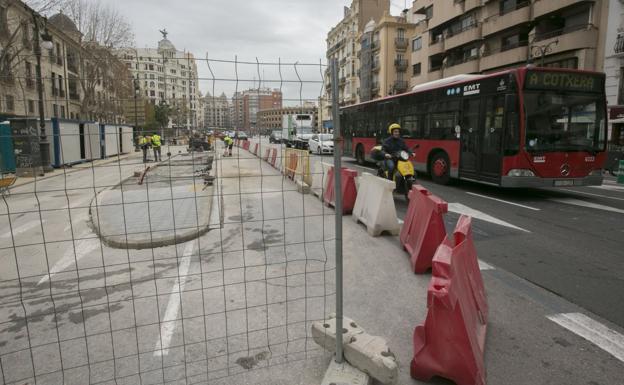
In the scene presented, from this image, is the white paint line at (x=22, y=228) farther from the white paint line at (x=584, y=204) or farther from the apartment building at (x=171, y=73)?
the white paint line at (x=584, y=204)

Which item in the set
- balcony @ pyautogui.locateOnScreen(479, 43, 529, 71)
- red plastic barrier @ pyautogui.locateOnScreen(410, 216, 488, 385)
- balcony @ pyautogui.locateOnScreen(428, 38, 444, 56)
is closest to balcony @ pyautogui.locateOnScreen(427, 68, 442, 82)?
balcony @ pyautogui.locateOnScreen(428, 38, 444, 56)

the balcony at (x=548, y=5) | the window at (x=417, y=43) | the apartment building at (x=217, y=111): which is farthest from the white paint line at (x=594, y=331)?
the window at (x=417, y=43)

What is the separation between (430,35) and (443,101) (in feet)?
118

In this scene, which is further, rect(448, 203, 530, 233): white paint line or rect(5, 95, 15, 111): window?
rect(448, 203, 530, 233): white paint line

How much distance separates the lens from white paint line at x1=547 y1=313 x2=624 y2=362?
3.18 metres

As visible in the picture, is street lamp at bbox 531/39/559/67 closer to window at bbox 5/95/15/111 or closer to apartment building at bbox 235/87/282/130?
apartment building at bbox 235/87/282/130

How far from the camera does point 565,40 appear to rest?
85.0 ft

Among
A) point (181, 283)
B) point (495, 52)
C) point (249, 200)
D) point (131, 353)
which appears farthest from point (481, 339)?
point (495, 52)

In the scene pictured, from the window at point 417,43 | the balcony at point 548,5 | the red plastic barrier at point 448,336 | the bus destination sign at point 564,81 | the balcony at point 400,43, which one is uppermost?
the balcony at point 400,43

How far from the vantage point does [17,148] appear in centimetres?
1633

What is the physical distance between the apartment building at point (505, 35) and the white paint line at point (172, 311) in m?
24.7

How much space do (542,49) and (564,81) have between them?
21.6 metres

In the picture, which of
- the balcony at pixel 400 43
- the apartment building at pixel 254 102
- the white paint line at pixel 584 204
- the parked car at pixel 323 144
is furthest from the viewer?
the balcony at pixel 400 43

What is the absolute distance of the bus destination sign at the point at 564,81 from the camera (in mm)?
9586
